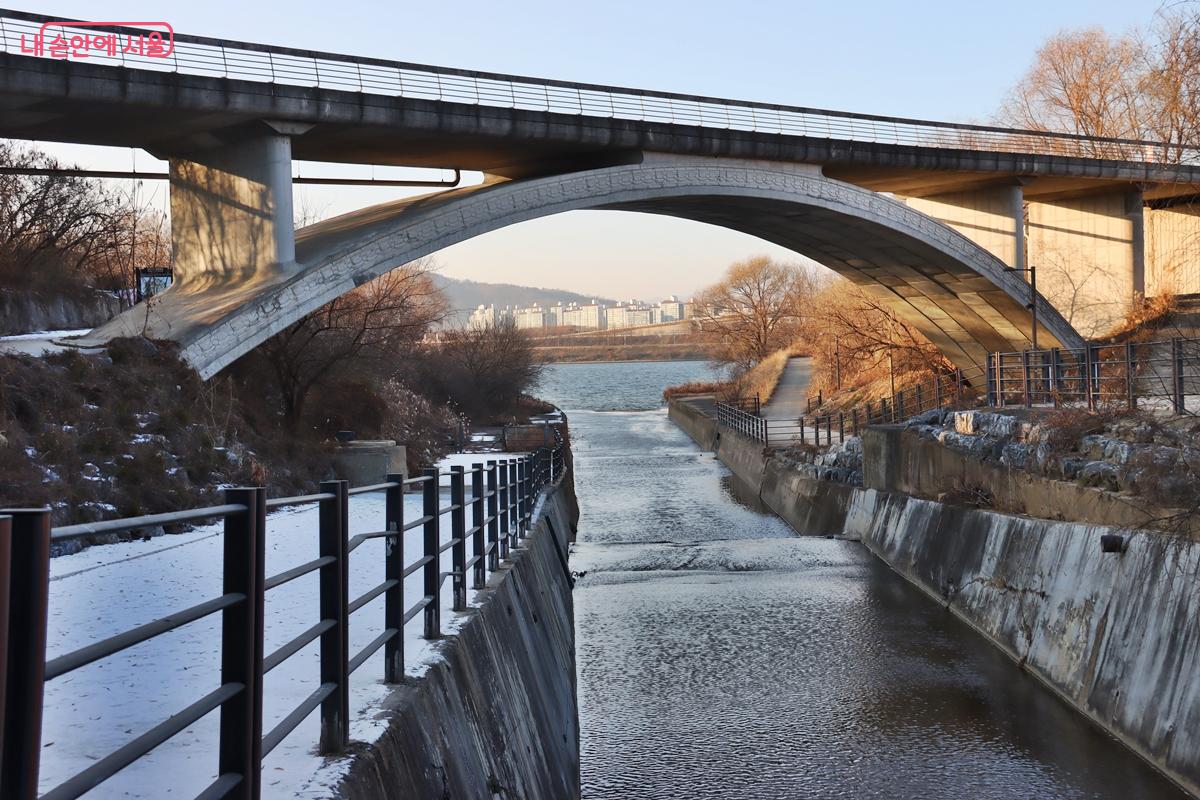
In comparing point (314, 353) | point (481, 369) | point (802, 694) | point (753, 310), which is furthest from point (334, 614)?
point (753, 310)

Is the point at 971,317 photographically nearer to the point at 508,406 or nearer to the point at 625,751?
the point at 508,406

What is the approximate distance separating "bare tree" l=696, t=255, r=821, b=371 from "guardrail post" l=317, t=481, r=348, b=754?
235 ft

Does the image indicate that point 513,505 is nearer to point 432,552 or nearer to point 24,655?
point 432,552

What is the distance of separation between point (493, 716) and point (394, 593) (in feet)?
5.30

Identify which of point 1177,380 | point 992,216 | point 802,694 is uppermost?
point 992,216

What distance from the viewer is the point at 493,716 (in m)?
6.32

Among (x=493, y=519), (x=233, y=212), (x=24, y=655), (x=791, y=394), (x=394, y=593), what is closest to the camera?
(x=24, y=655)

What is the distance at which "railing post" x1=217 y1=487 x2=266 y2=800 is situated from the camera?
2881 mm

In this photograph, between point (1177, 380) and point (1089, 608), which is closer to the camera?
point (1089, 608)

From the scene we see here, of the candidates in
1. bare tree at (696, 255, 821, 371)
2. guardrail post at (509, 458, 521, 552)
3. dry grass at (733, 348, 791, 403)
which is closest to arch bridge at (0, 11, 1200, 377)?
guardrail post at (509, 458, 521, 552)

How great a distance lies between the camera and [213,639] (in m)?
6.40

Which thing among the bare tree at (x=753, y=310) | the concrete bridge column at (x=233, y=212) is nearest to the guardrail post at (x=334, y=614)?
the concrete bridge column at (x=233, y=212)

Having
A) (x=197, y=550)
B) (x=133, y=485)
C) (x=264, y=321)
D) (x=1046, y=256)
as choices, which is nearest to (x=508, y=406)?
(x=1046, y=256)

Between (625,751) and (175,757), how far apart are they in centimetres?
630
